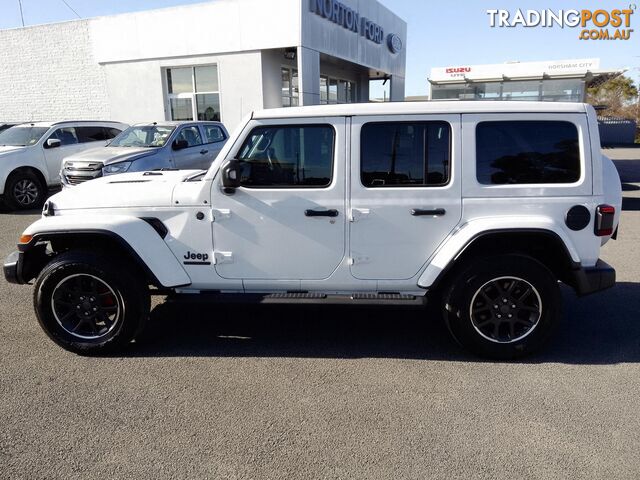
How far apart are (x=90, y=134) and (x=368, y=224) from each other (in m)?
10.5

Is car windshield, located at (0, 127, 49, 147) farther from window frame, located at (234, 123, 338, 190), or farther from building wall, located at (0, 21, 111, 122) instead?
window frame, located at (234, 123, 338, 190)

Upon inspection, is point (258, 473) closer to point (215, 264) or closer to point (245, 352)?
point (245, 352)

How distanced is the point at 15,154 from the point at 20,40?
35.8ft

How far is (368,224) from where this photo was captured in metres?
3.62

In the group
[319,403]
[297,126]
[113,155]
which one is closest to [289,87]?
[113,155]

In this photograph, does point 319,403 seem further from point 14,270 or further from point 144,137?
point 144,137

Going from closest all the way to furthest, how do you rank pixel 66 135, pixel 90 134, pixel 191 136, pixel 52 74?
pixel 191 136 < pixel 66 135 < pixel 90 134 < pixel 52 74

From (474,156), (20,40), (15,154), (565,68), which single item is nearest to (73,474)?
(474,156)

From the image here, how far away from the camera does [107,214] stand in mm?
3748

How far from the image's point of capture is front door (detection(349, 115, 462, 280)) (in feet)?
11.7

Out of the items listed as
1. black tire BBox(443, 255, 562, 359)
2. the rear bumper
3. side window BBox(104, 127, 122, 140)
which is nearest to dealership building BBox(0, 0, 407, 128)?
side window BBox(104, 127, 122, 140)

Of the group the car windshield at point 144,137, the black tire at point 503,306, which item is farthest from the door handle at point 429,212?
the car windshield at point 144,137

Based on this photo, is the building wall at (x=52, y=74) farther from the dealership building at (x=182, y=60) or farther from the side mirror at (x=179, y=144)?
the side mirror at (x=179, y=144)

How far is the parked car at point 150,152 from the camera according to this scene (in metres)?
9.35
